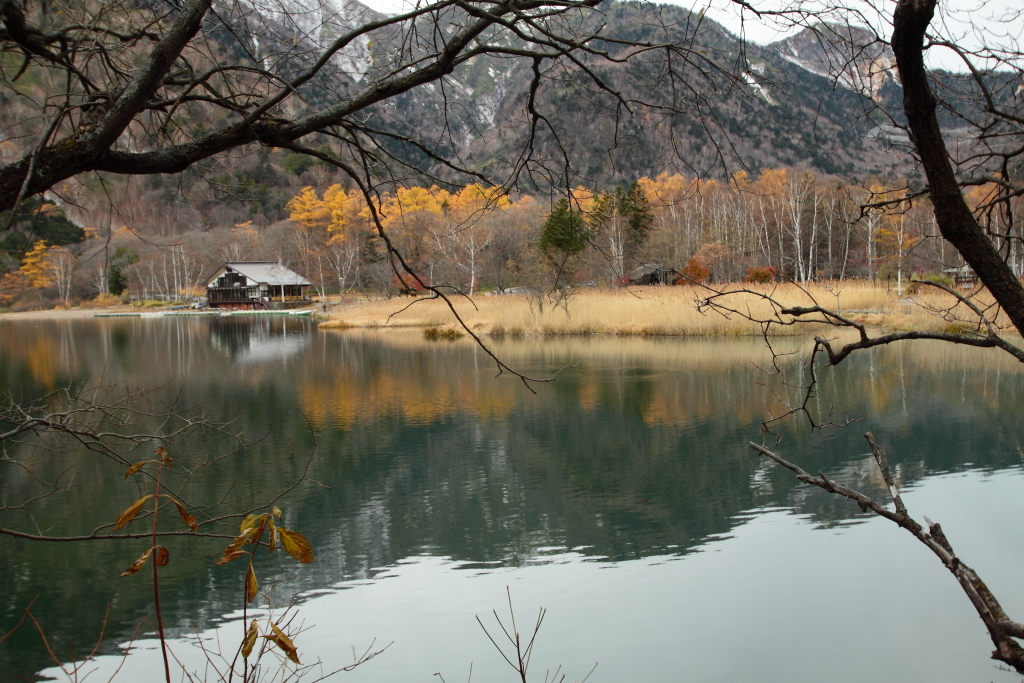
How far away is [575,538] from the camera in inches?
226

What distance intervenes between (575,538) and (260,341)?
19.3 metres

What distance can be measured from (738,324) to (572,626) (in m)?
14.4

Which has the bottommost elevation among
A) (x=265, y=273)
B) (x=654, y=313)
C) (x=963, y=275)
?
(x=654, y=313)

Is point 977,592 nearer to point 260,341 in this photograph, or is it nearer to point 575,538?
point 575,538

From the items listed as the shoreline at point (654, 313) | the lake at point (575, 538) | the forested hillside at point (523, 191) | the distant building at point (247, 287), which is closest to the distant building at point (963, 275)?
the forested hillside at point (523, 191)

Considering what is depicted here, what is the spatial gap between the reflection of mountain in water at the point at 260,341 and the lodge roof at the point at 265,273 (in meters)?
18.6

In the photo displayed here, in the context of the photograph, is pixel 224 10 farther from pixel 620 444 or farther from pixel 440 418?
pixel 440 418

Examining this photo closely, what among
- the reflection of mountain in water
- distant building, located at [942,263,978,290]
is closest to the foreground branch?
distant building, located at [942,263,978,290]

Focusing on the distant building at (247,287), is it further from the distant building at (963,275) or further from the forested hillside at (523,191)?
the distant building at (963,275)

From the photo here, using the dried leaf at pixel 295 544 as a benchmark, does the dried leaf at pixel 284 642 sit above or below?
below

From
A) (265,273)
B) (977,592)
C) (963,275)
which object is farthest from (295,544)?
(265,273)

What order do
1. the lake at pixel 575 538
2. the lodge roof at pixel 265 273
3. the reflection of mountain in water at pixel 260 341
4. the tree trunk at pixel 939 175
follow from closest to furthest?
the tree trunk at pixel 939 175 < the lake at pixel 575 538 < the reflection of mountain in water at pixel 260 341 < the lodge roof at pixel 265 273

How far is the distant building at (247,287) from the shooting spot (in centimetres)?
4931

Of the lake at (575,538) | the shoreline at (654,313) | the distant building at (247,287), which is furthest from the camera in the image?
the distant building at (247,287)
